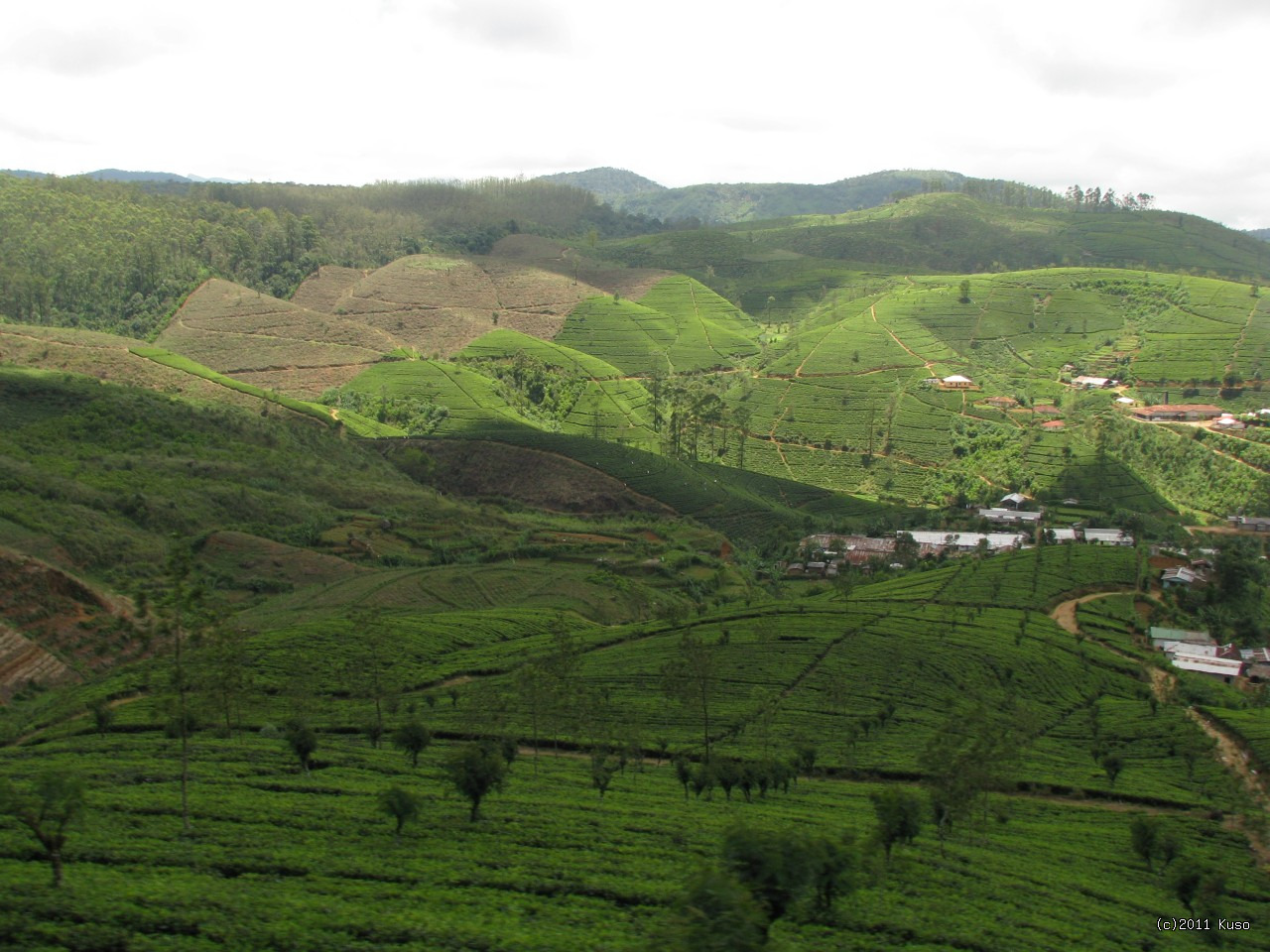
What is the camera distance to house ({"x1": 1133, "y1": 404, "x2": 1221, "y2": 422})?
405 feet

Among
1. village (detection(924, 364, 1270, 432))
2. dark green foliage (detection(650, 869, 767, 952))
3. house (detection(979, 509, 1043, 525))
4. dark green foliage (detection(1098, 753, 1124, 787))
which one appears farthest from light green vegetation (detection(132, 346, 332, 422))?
dark green foliage (detection(650, 869, 767, 952))

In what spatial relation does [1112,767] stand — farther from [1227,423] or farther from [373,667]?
[1227,423]

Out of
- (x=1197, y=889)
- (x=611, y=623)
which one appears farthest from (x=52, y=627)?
(x=1197, y=889)

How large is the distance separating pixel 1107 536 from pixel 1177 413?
41.6 metres

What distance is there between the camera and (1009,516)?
100m

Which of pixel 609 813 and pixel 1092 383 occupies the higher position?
pixel 1092 383

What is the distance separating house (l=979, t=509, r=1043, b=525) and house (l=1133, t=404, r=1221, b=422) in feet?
113

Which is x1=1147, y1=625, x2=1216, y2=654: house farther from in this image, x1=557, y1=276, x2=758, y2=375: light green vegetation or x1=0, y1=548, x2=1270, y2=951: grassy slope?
x1=557, y1=276, x2=758, y2=375: light green vegetation

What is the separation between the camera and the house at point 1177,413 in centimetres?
12331

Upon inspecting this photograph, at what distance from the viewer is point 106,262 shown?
160 m

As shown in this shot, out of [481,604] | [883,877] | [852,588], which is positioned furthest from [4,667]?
[852,588]

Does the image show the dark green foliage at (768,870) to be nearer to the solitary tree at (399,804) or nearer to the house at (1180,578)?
the solitary tree at (399,804)

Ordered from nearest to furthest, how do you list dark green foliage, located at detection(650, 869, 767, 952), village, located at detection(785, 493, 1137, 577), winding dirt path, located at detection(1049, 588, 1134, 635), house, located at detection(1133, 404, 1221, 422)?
dark green foliage, located at detection(650, 869, 767, 952) → winding dirt path, located at detection(1049, 588, 1134, 635) → village, located at detection(785, 493, 1137, 577) → house, located at detection(1133, 404, 1221, 422)

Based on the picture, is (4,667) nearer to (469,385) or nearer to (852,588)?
(852,588)
